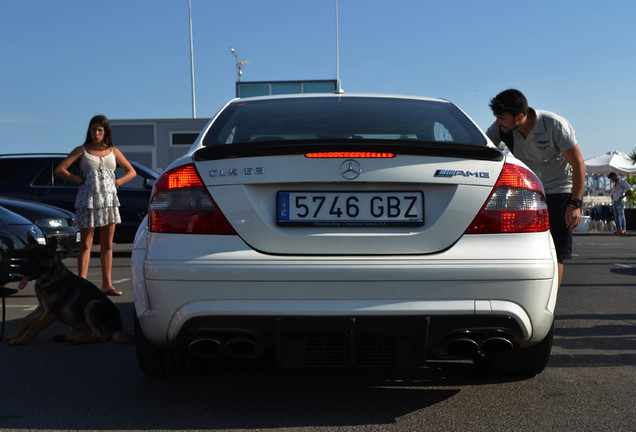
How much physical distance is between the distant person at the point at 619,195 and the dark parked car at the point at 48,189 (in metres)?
14.9

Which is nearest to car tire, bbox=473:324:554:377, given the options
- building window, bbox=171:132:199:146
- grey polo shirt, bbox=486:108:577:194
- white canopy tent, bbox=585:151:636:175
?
grey polo shirt, bbox=486:108:577:194

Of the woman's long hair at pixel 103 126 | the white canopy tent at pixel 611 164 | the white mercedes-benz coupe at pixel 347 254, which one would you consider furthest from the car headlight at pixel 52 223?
the white canopy tent at pixel 611 164

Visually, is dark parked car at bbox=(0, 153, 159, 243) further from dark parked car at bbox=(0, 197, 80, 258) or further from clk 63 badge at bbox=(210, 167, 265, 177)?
clk 63 badge at bbox=(210, 167, 265, 177)

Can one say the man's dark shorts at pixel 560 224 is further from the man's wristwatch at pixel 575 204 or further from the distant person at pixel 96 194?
the distant person at pixel 96 194

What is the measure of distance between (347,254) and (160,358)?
1.24 metres

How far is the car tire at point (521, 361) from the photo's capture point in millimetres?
3879

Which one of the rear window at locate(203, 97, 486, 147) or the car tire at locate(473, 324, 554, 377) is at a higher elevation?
the rear window at locate(203, 97, 486, 147)

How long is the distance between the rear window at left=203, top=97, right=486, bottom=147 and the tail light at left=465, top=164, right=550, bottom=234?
32 cm

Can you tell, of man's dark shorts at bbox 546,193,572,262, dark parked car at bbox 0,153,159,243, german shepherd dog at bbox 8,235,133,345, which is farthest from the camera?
dark parked car at bbox 0,153,159,243

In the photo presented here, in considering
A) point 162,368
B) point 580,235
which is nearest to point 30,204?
point 162,368

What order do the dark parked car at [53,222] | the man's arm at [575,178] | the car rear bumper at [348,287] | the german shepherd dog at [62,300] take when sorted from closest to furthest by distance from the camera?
the car rear bumper at [348,287] → the german shepherd dog at [62,300] → the man's arm at [575,178] → the dark parked car at [53,222]

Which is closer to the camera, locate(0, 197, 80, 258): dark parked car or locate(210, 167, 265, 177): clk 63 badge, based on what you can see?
locate(210, 167, 265, 177): clk 63 badge

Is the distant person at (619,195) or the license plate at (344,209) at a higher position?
the license plate at (344,209)

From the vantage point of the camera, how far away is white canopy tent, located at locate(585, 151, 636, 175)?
90.3ft
